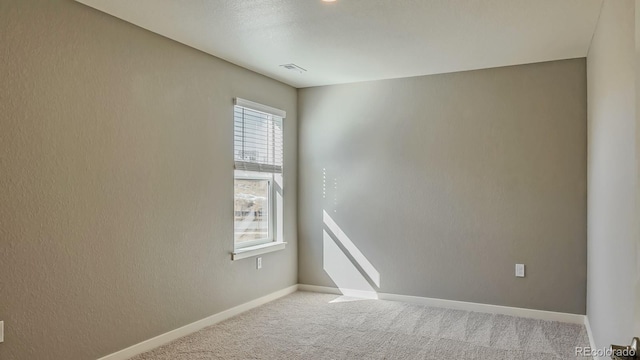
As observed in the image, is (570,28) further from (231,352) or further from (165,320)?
(165,320)

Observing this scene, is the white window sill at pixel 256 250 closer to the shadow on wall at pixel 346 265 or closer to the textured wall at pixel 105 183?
the textured wall at pixel 105 183

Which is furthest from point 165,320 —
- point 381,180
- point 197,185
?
point 381,180

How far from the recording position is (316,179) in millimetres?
5348

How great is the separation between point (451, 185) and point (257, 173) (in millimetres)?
1949

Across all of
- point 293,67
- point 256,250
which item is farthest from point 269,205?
point 293,67

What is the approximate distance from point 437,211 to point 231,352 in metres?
2.42

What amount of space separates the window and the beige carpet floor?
2.56 ft

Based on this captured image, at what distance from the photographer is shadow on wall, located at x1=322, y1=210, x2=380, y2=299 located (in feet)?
16.6

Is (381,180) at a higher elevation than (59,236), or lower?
higher

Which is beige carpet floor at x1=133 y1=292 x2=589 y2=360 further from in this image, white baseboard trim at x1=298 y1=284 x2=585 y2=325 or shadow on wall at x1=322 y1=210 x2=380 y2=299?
shadow on wall at x1=322 y1=210 x2=380 y2=299

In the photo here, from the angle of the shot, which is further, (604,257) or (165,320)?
(165,320)

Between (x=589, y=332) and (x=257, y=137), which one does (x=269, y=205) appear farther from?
(x=589, y=332)

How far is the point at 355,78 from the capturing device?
494cm

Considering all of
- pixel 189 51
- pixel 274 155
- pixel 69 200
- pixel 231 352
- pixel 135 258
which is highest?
pixel 189 51
